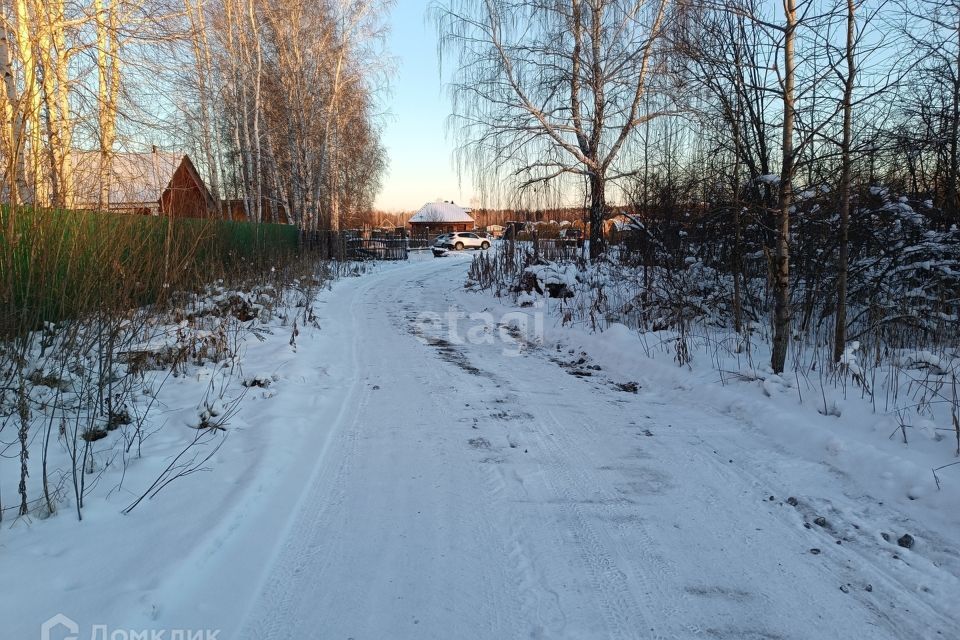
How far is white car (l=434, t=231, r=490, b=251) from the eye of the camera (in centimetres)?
3897

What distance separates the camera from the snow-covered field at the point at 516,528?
2.18 m

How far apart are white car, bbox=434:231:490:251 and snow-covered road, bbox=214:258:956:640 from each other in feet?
114

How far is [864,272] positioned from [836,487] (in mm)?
5020

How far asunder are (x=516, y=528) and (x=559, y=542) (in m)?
0.24

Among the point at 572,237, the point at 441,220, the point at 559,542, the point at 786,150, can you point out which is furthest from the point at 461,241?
the point at 559,542

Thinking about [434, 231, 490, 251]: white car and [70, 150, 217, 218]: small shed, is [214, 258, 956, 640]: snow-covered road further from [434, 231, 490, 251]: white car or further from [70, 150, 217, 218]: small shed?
[434, 231, 490, 251]: white car

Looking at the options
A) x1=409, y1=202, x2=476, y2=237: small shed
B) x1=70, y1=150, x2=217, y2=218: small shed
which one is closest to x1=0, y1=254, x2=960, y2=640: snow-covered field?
x1=70, y1=150, x2=217, y2=218: small shed

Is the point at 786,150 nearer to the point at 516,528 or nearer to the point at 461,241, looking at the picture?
the point at 516,528

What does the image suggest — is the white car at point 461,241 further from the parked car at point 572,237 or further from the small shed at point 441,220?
the parked car at point 572,237

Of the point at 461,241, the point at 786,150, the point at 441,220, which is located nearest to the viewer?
the point at 786,150

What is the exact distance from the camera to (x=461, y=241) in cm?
4138

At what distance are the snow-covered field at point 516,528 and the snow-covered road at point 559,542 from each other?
0.01 m

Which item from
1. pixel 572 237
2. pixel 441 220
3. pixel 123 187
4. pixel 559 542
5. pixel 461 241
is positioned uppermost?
pixel 441 220

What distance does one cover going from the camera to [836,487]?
3311 mm
